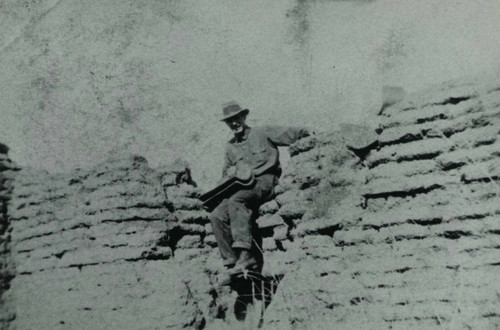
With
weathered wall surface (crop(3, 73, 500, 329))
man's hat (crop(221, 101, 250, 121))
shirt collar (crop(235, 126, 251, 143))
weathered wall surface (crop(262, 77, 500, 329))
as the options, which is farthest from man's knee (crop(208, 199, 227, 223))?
weathered wall surface (crop(262, 77, 500, 329))

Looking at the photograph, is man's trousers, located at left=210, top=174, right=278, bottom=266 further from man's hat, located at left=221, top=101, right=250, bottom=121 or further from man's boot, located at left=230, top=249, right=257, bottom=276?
man's hat, located at left=221, top=101, right=250, bottom=121

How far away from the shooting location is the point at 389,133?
3.33 metres

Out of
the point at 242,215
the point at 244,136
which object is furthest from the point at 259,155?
the point at 242,215

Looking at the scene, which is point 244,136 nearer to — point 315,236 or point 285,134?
point 285,134

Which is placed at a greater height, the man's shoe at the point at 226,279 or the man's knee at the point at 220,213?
the man's knee at the point at 220,213

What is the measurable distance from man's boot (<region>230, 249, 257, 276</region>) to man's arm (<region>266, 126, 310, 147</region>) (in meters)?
1.01

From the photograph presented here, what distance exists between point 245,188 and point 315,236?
852 millimetres

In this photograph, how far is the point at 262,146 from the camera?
450 cm

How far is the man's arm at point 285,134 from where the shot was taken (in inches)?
170

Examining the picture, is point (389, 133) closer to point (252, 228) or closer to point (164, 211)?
point (252, 228)

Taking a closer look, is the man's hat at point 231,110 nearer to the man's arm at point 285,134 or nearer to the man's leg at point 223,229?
the man's arm at point 285,134

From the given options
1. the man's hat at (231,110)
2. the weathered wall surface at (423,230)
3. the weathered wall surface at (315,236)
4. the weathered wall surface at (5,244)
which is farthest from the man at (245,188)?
the weathered wall surface at (5,244)

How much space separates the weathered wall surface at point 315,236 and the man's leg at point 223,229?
27 centimetres

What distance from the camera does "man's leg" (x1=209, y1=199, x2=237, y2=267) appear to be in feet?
13.8
